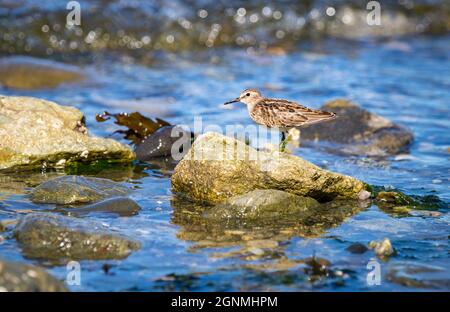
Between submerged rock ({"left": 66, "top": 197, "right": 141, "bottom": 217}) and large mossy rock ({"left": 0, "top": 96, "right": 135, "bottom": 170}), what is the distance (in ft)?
4.56

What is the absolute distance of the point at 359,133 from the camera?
9.88 meters

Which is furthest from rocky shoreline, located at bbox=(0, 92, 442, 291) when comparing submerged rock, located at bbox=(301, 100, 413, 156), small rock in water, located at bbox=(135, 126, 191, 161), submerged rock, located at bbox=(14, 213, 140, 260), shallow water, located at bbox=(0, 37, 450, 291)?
submerged rock, located at bbox=(301, 100, 413, 156)

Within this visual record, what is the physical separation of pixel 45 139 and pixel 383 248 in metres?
3.84

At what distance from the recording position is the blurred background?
18.3ft

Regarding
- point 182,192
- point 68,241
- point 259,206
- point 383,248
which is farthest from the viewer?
point 182,192

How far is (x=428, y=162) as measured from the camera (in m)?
8.97

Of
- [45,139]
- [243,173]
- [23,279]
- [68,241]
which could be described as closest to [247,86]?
[45,139]

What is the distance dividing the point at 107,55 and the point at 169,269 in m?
9.54

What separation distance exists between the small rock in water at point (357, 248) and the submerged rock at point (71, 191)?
7.70 ft

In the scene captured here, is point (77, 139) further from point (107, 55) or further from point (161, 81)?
point (107, 55)

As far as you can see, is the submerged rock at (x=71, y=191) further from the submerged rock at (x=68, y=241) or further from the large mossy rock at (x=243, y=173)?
the submerged rock at (x=68, y=241)

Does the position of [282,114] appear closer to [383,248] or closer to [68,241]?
[383,248]
